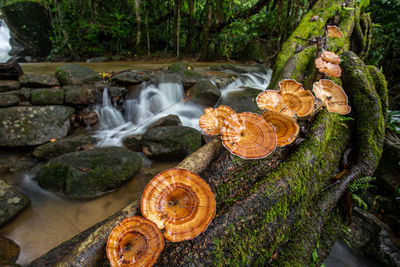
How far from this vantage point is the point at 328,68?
2979 mm

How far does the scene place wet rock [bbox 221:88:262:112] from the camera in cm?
752

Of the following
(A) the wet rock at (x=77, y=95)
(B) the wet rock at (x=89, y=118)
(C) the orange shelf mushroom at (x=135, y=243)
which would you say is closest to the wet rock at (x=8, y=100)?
(A) the wet rock at (x=77, y=95)

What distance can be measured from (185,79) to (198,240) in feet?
25.0

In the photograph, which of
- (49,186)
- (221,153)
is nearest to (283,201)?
(221,153)

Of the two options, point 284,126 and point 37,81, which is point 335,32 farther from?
point 37,81

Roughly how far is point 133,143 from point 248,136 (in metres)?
4.61

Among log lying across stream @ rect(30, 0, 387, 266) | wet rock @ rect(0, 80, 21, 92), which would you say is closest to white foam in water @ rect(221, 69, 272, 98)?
log lying across stream @ rect(30, 0, 387, 266)

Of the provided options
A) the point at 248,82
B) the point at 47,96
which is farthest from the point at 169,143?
the point at 248,82

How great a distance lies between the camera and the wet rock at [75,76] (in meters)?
6.50

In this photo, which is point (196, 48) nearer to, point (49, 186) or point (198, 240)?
point (49, 186)

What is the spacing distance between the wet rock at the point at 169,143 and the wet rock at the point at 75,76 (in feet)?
11.9

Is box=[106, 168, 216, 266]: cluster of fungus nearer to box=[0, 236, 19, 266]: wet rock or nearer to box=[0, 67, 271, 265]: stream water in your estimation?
box=[0, 67, 271, 265]: stream water

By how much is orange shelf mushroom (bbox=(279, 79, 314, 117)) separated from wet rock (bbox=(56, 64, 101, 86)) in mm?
6927

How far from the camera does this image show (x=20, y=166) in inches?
184
